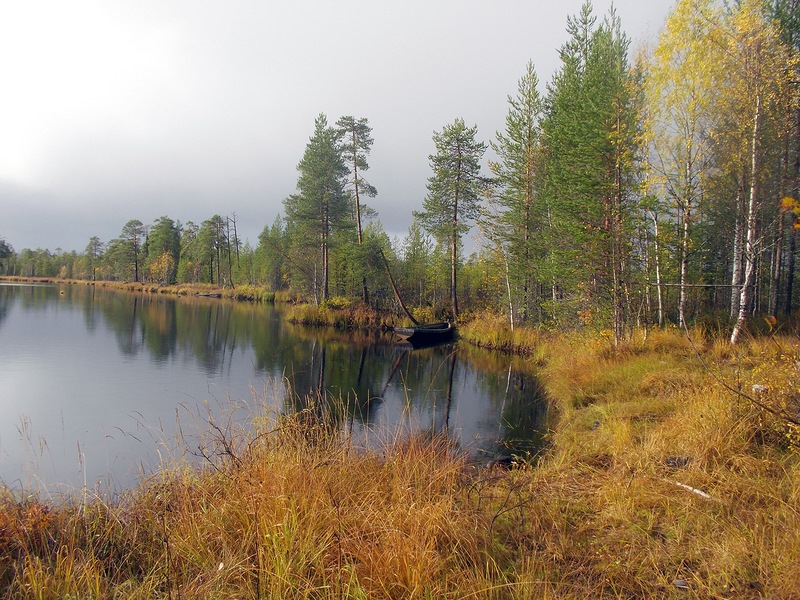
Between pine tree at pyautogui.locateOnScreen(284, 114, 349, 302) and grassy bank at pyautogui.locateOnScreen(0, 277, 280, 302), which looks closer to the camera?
pine tree at pyautogui.locateOnScreen(284, 114, 349, 302)

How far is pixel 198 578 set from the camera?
2.62 meters

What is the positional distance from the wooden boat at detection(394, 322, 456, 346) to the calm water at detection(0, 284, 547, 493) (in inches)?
37.7

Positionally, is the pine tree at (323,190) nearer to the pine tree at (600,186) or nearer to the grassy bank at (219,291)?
the grassy bank at (219,291)

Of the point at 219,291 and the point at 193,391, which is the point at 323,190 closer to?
the point at 193,391

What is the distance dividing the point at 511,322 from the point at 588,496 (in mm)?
17324

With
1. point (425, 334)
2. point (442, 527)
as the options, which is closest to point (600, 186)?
point (442, 527)

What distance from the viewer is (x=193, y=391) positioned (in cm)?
1155

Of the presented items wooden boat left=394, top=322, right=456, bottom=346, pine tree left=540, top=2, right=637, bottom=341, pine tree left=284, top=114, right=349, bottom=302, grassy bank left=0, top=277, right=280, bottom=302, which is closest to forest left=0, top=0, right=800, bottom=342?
pine tree left=540, top=2, right=637, bottom=341

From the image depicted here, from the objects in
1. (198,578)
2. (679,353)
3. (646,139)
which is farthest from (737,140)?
(198,578)

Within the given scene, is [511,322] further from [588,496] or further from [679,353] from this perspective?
[588,496]

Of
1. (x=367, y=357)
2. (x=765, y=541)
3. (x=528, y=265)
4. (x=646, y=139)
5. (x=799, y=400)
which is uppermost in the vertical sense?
(x=646, y=139)

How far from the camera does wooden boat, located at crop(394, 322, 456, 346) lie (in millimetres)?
22891

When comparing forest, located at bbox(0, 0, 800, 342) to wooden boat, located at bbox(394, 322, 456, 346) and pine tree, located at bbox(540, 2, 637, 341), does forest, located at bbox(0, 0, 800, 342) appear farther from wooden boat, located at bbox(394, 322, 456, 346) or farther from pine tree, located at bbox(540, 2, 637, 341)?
wooden boat, located at bbox(394, 322, 456, 346)

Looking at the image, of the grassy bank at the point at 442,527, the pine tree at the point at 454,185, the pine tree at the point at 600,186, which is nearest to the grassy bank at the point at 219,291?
the pine tree at the point at 454,185
